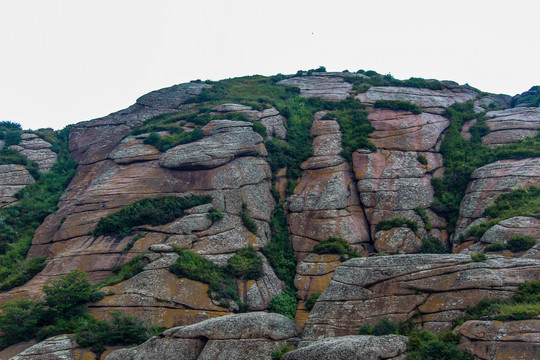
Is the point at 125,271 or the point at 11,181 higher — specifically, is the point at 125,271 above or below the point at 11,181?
below

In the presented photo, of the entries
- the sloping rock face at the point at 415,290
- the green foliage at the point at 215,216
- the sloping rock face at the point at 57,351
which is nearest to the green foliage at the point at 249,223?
the green foliage at the point at 215,216

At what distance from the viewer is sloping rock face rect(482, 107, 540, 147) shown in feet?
151

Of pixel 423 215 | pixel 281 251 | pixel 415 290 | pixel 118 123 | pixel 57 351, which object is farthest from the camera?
pixel 118 123

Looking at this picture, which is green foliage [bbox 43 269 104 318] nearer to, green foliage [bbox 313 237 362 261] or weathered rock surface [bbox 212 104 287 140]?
green foliage [bbox 313 237 362 261]

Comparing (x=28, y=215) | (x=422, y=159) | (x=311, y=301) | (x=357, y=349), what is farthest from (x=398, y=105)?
(x=28, y=215)

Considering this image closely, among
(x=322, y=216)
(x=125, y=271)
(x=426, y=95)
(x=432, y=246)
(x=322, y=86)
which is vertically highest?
(x=322, y=86)

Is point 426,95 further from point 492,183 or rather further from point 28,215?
point 28,215

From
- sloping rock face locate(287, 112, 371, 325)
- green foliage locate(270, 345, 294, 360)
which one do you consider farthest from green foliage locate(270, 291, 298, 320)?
green foliage locate(270, 345, 294, 360)

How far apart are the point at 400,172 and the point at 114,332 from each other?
28430mm

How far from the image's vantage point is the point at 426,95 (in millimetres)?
56531

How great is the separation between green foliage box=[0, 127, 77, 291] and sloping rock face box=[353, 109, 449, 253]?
1100 inches

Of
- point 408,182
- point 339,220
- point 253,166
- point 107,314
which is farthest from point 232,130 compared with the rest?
point 107,314

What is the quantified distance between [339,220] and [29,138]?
139 feet

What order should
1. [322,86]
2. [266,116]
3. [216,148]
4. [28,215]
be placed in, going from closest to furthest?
[28,215]
[216,148]
[266,116]
[322,86]
